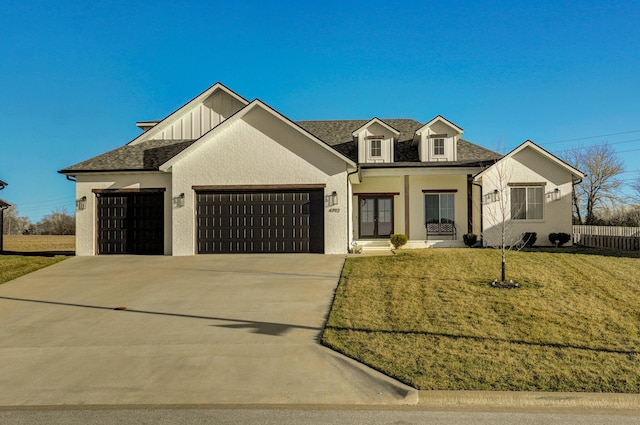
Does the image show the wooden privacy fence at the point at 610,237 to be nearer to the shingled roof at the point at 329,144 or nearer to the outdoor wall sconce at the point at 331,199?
the shingled roof at the point at 329,144

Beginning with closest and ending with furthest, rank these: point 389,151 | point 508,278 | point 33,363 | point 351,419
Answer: point 351,419, point 33,363, point 508,278, point 389,151

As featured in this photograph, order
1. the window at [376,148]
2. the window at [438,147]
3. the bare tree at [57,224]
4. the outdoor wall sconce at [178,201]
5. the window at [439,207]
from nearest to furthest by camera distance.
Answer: the outdoor wall sconce at [178,201] → the window at [438,147] → the window at [439,207] → the window at [376,148] → the bare tree at [57,224]

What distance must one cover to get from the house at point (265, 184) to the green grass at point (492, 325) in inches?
205

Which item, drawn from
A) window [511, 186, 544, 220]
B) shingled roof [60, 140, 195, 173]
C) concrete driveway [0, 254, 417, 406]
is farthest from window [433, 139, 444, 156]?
shingled roof [60, 140, 195, 173]

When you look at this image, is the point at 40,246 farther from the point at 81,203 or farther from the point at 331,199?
the point at 331,199

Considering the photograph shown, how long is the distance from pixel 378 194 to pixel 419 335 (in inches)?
613

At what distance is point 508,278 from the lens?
40.2 feet

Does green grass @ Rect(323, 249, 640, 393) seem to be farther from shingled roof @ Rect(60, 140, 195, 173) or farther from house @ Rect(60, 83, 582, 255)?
shingled roof @ Rect(60, 140, 195, 173)

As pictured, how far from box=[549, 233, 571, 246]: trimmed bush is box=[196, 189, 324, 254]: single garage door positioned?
10486 mm

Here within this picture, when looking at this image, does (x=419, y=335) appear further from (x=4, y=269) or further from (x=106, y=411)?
(x=4, y=269)

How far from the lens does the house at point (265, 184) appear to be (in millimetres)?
18531

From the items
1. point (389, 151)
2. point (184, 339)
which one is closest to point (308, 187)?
point (389, 151)

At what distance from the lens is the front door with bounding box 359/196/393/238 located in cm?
2342

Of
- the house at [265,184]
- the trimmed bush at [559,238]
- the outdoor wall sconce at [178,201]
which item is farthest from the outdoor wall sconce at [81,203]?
the trimmed bush at [559,238]
